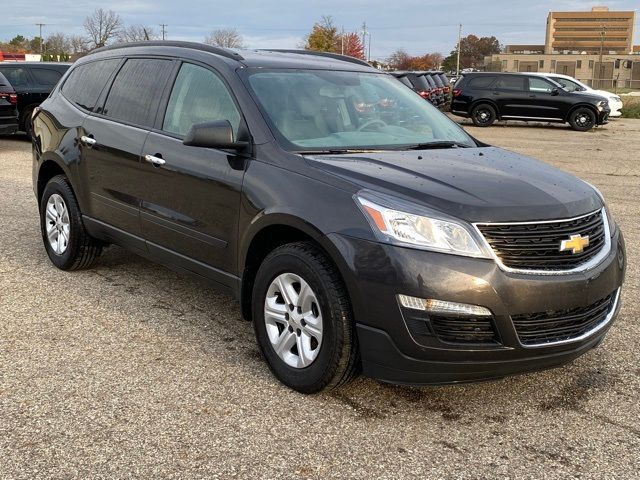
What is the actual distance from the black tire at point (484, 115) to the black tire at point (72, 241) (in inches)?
833

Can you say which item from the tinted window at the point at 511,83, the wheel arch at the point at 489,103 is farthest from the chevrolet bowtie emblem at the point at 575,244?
the wheel arch at the point at 489,103

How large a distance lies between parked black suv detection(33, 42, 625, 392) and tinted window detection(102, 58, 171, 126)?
0.05 ft

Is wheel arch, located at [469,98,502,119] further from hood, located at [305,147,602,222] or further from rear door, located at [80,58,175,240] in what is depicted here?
hood, located at [305,147,602,222]

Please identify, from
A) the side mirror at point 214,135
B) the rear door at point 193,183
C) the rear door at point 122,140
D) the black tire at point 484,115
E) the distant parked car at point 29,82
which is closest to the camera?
the side mirror at point 214,135

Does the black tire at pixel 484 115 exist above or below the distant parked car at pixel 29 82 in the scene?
below

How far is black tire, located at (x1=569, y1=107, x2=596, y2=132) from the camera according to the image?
24078 mm

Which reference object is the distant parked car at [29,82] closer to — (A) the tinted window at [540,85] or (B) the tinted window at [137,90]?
(B) the tinted window at [137,90]

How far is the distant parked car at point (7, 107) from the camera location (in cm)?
1455

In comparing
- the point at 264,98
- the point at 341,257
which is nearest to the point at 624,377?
the point at 341,257

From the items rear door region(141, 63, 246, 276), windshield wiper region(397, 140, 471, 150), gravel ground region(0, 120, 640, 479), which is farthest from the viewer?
windshield wiper region(397, 140, 471, 150)

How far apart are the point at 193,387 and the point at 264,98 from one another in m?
1.66

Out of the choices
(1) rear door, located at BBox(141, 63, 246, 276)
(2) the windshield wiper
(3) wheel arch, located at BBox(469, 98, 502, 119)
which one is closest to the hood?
(2) the windshield wiper

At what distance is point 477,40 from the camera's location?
12900 cm

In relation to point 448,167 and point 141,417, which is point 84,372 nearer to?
point 141,417
